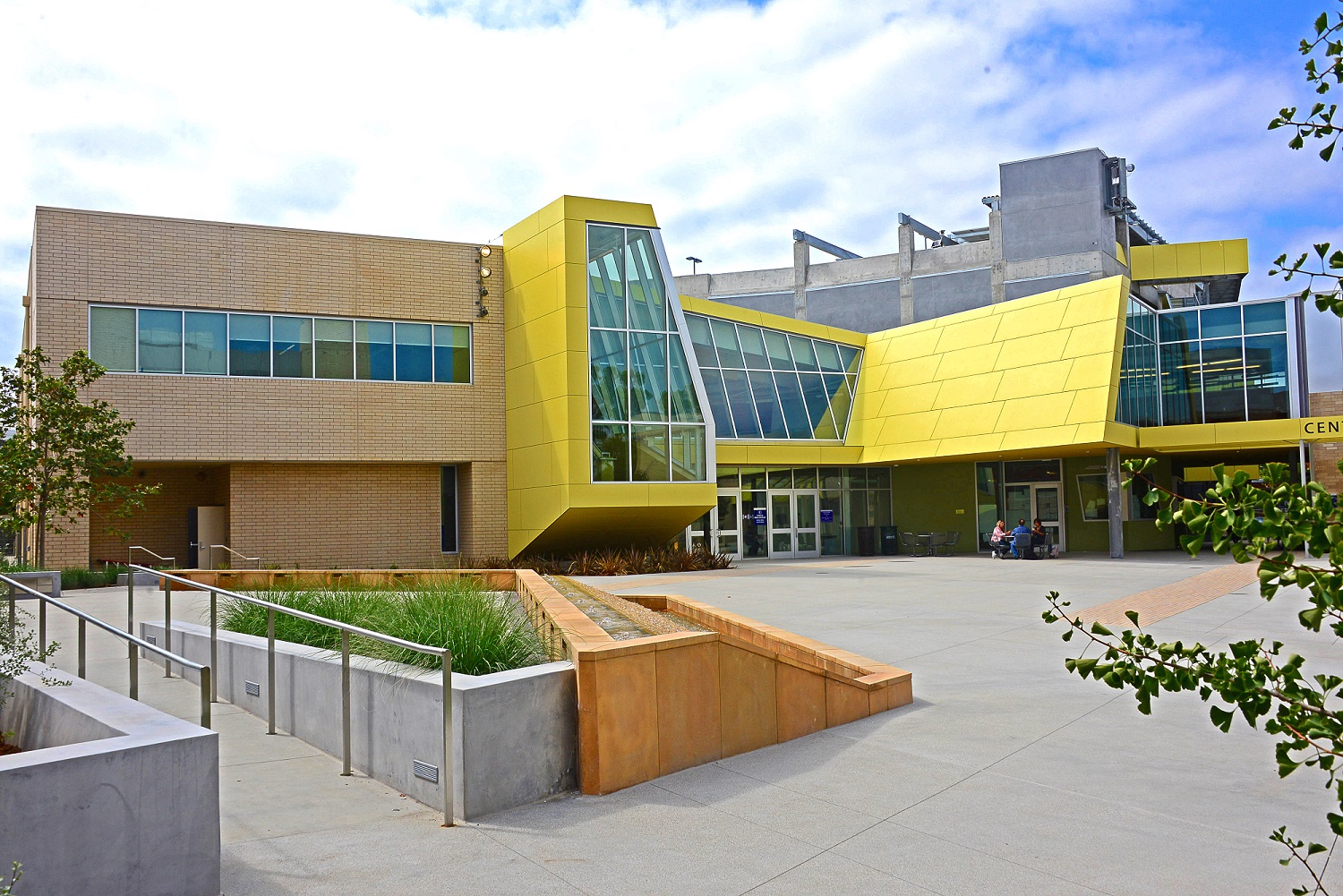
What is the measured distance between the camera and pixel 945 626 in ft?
44.9

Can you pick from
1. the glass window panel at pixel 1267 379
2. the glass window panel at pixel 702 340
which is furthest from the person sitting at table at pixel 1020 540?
the glass window panel at pixel 702 340

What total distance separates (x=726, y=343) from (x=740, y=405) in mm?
1978

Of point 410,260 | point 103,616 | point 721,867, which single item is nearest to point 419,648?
point 721,867

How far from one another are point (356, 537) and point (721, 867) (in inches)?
857

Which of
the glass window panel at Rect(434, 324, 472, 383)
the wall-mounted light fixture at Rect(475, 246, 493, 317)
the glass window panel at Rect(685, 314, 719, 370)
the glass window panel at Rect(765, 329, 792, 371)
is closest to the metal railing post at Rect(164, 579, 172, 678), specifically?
the glass window panel at Rect(434, 324, 472, 383)

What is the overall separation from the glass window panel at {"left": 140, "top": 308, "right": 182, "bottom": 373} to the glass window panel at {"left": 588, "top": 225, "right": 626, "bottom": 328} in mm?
9505

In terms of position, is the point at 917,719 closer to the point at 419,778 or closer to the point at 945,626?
the point at 419,778

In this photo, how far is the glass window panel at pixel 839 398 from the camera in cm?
3334

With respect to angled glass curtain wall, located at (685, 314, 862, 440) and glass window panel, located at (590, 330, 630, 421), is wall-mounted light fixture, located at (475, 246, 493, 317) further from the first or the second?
angled glass curtain wall, located at (685, 314, 862, 440)

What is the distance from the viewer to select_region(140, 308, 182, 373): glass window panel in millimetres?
23016

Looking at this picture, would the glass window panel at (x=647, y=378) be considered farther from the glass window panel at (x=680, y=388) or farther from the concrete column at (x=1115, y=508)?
the concrete column at (x=1115, y=508)

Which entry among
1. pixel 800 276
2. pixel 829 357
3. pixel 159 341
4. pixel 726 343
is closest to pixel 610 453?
pixel 726 343

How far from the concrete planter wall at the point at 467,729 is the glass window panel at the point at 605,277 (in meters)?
17.2

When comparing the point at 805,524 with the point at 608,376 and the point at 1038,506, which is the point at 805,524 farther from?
the point at 608,376
